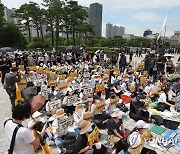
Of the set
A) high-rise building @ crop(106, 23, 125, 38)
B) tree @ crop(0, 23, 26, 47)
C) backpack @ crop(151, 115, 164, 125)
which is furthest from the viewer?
high-rise building @ crop(106, 23, 125, 38)

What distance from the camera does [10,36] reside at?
37.8 meters

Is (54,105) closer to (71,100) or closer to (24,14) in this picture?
(71,100)

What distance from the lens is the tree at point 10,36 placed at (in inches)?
1460

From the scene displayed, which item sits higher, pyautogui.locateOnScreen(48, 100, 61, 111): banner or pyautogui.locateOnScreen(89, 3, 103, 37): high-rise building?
pyautogui.locateOnScreen(89, 3, 103, 37): high-rise building

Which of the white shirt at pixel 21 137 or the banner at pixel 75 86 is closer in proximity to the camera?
the white shirt at pixel 21 137

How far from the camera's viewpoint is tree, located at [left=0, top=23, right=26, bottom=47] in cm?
3709

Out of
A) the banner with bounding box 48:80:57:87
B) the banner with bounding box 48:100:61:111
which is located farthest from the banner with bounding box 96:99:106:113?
the banner with bounding box 48:80:57:87

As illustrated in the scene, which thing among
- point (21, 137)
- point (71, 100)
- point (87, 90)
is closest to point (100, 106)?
point (71, 100)

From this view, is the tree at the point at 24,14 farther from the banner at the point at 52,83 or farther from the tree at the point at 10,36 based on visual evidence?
the banner at the point at 52,83

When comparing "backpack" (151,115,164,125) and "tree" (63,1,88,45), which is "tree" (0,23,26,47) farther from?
"backpack" (151,115,164,125)

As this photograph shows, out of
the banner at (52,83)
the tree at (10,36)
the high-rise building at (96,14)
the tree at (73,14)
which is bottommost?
the banner at (52,83)

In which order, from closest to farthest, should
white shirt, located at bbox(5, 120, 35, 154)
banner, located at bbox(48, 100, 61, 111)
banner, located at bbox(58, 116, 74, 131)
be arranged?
white shirt, located at bbox(5, 120, 35, 154)
banner, located at bbox(58, 116, 74, 131)
banner, located at bbox(48, 100, 61, 111)

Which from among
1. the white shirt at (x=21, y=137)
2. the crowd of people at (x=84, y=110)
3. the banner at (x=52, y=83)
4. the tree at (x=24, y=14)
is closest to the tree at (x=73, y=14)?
the tree at (x=24, y=14)

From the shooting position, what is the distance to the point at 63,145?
15.4 ft
